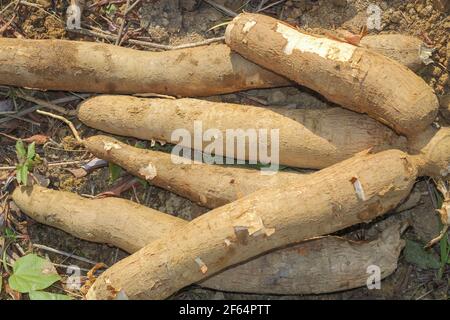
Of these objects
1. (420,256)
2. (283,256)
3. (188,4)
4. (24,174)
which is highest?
(188,4)

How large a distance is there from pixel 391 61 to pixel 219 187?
796 millimetres

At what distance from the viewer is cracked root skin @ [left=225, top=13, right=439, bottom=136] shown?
1.96 m

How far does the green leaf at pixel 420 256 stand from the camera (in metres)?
2.24

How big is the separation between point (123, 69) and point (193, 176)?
545 millimetres

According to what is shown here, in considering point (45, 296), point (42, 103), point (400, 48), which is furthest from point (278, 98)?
point (45, 296)

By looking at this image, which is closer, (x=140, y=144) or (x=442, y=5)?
(x=442, y=5)

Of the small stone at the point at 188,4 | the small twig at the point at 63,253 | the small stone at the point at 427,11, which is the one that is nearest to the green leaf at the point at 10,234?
the small twig at the point at 63,253

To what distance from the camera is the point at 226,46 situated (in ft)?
7.42

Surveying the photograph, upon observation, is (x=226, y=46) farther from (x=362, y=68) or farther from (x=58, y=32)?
(x=58, y=32)

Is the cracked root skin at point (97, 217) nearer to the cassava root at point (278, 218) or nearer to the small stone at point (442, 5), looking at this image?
the cassava root at point (278, 218)

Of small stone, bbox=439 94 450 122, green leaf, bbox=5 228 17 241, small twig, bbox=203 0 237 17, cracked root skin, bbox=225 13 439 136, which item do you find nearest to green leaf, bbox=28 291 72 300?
green leaf, bbox=5 228 17 241

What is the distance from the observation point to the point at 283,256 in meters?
2.16

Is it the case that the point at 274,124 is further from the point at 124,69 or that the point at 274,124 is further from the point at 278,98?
the point at 124,69
